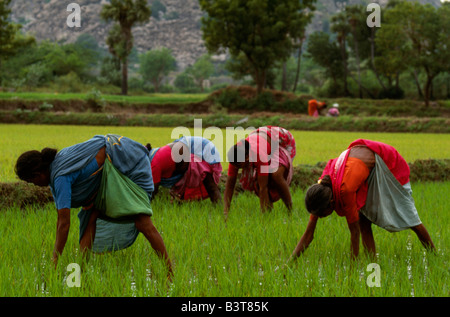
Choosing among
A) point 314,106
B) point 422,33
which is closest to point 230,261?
point 314,106

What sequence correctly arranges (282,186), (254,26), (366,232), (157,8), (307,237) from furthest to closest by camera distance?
(157,8), (254,26), (282,186), (366,232), (307,237)

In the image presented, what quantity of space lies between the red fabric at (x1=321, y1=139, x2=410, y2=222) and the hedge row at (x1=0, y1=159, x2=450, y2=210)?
121 inches

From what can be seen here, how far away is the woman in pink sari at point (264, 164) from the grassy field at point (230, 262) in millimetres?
309

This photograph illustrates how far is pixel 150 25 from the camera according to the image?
9850 cm

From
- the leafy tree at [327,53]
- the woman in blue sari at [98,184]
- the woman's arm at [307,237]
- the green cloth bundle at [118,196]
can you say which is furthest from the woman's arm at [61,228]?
the leafy tree at [327,53]

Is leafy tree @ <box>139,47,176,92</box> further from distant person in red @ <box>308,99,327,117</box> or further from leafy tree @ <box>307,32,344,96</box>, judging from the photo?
distant person in red @ <box>308,99,327,117</box>

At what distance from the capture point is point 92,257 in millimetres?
3266

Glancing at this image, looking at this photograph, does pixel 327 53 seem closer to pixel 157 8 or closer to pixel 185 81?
pixel 185 81

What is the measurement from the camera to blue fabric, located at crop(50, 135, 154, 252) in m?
2.92

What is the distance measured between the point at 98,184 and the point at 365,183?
5.92 ft

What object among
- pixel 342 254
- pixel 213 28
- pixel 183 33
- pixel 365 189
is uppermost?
pixel 183 33
